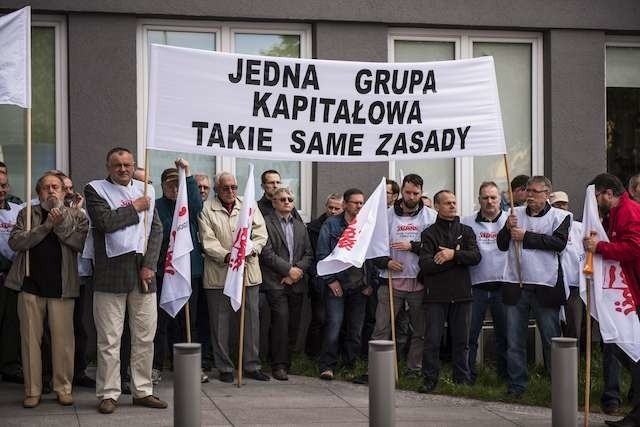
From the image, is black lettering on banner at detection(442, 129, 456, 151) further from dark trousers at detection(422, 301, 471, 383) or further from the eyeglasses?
dark trousers at detection(422, 301, 471, 383)

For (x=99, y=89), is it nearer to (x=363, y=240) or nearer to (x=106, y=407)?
(x=363, y=240)

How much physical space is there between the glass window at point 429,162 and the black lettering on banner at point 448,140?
11.1 ft

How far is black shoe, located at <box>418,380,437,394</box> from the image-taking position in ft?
35.3

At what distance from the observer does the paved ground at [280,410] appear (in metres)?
9.27

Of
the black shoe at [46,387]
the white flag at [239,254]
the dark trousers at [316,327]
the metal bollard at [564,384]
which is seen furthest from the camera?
the dark trousers at [316,327]

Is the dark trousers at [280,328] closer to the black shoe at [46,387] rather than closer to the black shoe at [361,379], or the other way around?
the black shoe at [361,379]

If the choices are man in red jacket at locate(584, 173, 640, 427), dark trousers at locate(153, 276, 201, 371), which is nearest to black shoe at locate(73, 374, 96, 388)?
dark trousers at locate(153, 276, 201, 371)

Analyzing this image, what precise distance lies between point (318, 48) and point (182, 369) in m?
7.19

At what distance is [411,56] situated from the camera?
14078mm

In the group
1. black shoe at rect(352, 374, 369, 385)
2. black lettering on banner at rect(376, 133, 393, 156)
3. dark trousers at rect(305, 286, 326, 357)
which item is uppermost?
black lettering on banner at rect(376, 133, 393, 156)

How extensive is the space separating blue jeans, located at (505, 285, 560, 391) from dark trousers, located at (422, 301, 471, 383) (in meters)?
0.43

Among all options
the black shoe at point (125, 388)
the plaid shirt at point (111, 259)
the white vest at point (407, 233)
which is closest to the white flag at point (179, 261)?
the plaid shirt at point (111, 259)

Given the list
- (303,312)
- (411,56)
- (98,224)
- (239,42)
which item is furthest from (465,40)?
(98,224)

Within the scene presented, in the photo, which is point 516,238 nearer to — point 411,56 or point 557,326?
point 557,326
